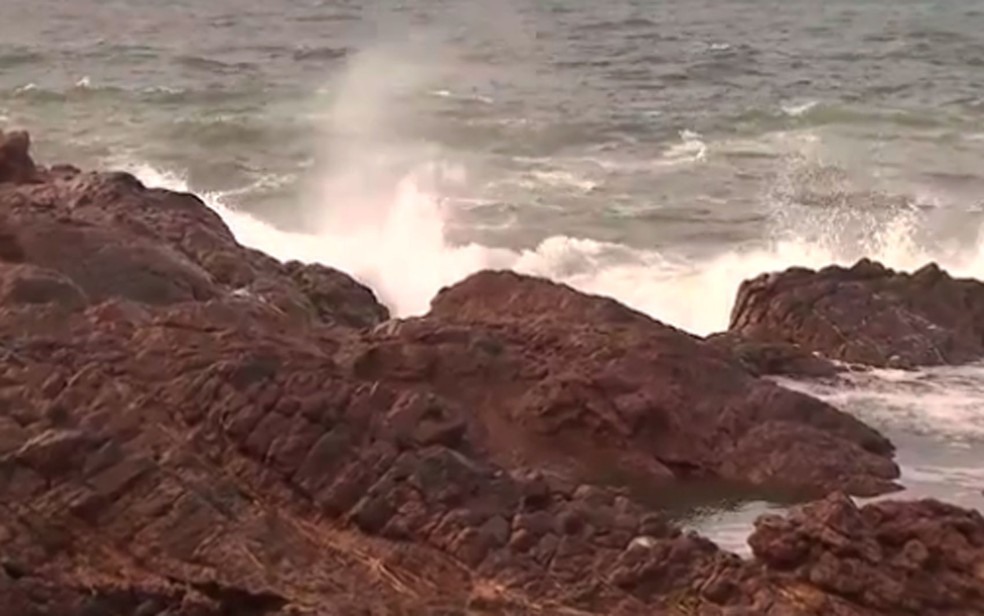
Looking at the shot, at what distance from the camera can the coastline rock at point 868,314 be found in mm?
18156

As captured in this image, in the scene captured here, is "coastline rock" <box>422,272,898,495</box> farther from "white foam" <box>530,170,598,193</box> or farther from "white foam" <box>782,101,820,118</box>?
"white foam" <box>782,101,820,118</box>

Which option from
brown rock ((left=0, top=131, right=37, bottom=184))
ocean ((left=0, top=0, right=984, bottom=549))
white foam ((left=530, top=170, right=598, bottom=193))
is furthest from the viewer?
white foam ((left=530, top=170, right=598, bottom=193))

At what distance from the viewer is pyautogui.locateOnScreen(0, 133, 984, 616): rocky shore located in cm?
1052

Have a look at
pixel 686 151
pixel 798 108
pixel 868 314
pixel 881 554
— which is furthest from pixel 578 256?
pixel 881 554

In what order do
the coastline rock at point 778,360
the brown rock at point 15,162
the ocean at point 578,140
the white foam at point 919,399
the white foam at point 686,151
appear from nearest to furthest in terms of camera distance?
the white foam at point 919,399 < the brown rock at point 15,162 < the coastline rock at point 778,360 < the ocean at point 578,140 < the white foam at point 686,151

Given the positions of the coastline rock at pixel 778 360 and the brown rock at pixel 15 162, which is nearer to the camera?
the brown rock at pixel 15 162

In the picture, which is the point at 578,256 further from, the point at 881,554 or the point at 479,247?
the point at 881,554

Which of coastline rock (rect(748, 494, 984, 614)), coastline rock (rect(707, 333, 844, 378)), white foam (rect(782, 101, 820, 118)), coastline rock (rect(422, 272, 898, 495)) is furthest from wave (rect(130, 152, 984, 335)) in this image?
coastline rock (rect(748, 494, 984, 614))

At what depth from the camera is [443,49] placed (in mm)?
48562

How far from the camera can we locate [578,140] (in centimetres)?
3528

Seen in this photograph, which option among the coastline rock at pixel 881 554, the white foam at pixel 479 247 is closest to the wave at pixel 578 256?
the white foam at pixel 479 247

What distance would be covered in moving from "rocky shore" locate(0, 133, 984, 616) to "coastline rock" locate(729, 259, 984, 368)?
3179 mm

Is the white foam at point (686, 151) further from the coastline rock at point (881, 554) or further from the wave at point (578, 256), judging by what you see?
the coastline rock at point (881, 554)

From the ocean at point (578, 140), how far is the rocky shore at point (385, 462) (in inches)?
46.2
